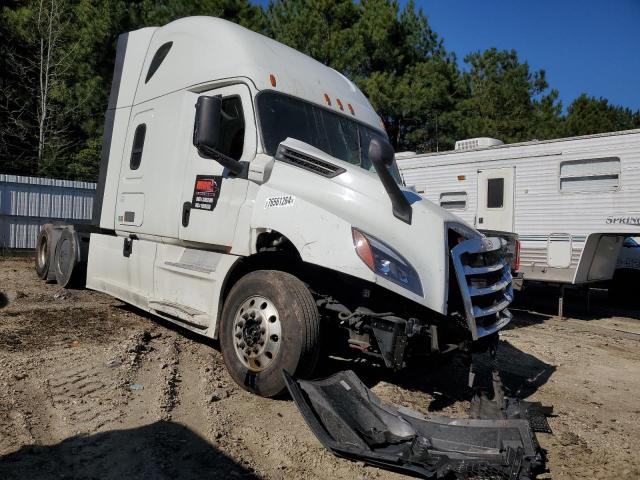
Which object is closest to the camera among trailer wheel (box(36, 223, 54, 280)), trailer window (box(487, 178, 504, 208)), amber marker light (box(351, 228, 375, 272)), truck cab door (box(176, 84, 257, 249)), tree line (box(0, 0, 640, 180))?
amber marker light (box(351, 228, 375, 272))

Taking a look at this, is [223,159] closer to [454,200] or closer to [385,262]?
[385,262]

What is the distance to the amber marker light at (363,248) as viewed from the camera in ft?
13.1

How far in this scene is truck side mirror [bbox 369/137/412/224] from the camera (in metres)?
4.06

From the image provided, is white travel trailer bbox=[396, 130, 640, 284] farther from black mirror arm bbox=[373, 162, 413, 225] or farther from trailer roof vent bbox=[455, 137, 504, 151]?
black mirror arm bbox=[373, 162, 413, 225]

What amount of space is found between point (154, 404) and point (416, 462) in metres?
2.09

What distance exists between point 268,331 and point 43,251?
6868mm

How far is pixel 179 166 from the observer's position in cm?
590

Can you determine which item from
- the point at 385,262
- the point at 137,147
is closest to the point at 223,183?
the point at 385,262

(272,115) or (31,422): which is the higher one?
(272,115)

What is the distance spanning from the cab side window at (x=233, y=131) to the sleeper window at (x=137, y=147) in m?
1.87

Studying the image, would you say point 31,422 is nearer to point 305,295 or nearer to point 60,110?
point 305,295

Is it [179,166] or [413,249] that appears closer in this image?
[413,249]

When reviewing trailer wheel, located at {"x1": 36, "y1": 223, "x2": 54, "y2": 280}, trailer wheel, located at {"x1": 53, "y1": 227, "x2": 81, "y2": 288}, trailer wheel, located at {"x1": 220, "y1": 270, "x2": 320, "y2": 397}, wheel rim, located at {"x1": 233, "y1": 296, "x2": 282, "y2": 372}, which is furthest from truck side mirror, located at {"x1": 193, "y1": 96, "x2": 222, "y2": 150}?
trailer wheel, located at {"x1": 36, "y1": 223, "x2": 54, "y2": 280}

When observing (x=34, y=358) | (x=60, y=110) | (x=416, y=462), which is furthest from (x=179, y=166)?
(x=60, y=110)
